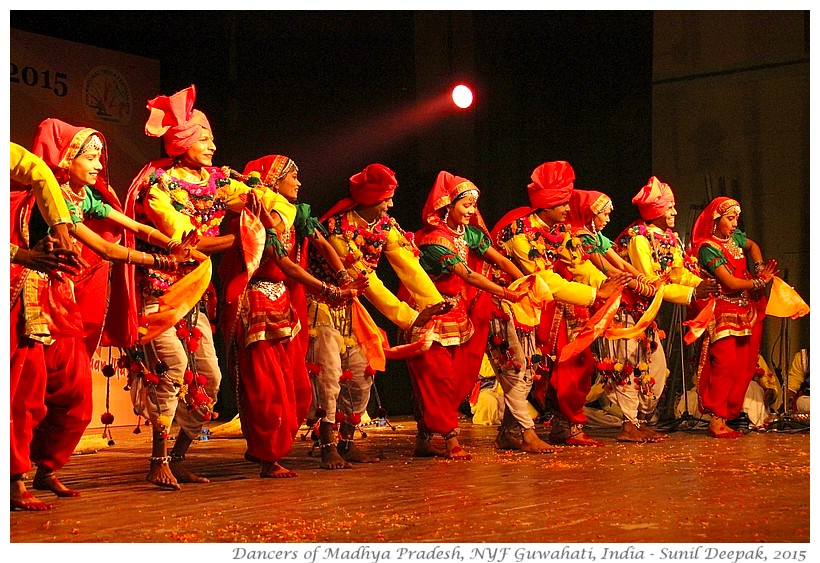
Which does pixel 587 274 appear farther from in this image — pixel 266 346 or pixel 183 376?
pixel 183 376

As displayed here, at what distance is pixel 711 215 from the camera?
6.94 m

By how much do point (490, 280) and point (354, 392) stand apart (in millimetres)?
931

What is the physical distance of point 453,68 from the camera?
832 cm

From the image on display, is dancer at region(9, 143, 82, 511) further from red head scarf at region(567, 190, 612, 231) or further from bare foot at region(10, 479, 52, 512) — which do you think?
red head scarf at region(567, 190, 612, 231)

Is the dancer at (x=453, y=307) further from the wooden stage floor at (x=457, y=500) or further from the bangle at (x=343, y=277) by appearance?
the bangle at (x=343, y=277)

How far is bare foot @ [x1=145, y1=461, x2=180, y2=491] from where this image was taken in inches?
182

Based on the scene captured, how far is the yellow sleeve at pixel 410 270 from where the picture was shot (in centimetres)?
565

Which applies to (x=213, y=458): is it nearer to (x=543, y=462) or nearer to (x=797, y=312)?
(x=543, y=462)

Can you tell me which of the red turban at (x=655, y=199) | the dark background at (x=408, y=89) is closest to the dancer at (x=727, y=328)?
the red turban at (x=655, y=199)

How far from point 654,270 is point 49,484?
12.1 feet

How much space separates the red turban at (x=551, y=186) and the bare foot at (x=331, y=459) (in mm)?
1748

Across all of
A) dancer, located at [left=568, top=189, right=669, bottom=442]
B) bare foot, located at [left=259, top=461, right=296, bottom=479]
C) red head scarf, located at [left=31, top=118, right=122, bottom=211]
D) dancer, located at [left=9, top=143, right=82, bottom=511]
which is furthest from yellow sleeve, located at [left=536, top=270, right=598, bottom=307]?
dancer, located at [left=9, top=143, right=82, bottom=511]

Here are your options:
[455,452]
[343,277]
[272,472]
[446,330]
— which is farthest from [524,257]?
[272,472]

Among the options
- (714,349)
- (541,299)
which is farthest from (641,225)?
(541,299)
